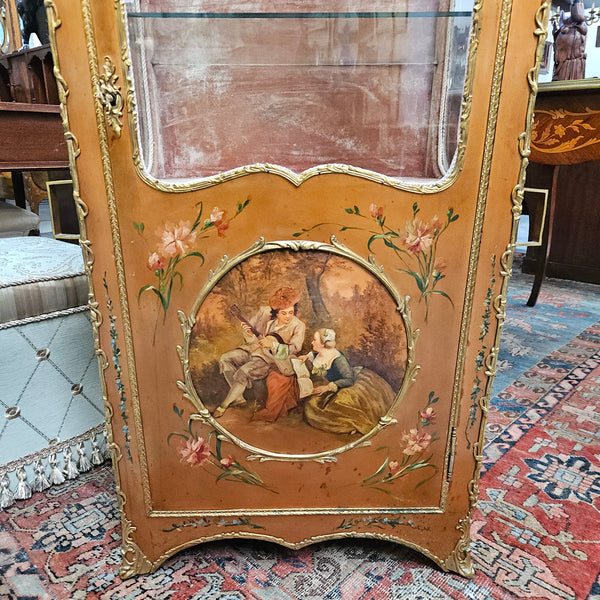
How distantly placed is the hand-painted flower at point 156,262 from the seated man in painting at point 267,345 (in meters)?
0.16

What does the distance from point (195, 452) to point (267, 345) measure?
252 mm

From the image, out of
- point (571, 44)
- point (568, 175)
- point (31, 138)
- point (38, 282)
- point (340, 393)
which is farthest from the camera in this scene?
point (568, 175)

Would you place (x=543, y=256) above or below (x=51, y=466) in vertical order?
above

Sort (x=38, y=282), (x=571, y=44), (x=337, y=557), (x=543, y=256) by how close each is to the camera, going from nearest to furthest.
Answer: (x=337, y=557)
(x=38, y=282)
(x=571, y=44)
(x=543, y=256)

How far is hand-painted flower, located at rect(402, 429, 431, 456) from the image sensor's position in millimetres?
915

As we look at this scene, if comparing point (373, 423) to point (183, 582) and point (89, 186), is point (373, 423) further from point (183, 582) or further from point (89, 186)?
point (89, 186)

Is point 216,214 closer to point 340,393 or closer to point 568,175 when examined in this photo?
point 340,393

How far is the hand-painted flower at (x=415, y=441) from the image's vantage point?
36.0 inches

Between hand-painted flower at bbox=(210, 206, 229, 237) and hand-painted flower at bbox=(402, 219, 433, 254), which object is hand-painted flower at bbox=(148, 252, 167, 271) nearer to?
hand-painted flower at bbox=(210, 206, 229, 237)

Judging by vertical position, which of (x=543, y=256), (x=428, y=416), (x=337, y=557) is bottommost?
(x=337, y=557)

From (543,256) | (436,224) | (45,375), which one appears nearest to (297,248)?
(436,224)

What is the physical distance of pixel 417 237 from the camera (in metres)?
0.80

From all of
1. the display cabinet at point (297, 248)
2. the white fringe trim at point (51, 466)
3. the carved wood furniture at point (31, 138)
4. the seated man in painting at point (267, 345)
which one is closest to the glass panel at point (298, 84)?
the display cabinet at point (297, 248)

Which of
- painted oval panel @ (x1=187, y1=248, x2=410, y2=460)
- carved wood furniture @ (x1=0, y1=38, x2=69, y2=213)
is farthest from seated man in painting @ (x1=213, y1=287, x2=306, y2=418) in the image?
carved wood furniture @ (x1=0, y1=38, x2=69, y2=213)
